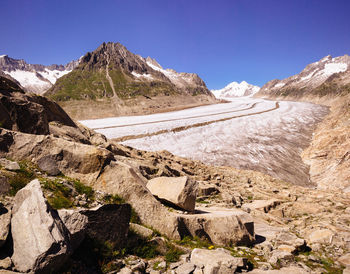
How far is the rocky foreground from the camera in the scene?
3.92 m

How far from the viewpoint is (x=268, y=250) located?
7172 millimetres

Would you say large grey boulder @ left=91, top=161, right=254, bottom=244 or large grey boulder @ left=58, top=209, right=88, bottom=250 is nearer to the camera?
large grey boulder @ left=58, top=209, right=88, bottom=250

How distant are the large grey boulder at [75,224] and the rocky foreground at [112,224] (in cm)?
2

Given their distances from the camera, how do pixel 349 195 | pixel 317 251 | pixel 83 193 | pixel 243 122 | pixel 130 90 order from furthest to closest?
pixel 130 90 < pixel 243 122 < pixel 349 195 < pixel 317 251 < pixel 83 193

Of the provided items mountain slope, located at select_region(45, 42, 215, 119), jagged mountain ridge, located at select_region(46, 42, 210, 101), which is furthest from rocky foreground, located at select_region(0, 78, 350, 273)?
jagged mountain ridge, located at select_region(46, 42, 210, 101)

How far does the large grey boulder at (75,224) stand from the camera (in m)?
4.30

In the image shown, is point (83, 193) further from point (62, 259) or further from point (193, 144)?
point (193, 144)

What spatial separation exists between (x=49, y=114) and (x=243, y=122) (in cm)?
5578

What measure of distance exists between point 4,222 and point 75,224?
1.23 meters

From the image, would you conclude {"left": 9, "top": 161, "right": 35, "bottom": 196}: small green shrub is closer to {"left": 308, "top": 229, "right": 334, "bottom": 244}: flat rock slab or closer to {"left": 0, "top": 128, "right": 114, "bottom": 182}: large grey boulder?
{"left": 0, "top": 128, "right": 114, "bottom": 182}: large grey boulder

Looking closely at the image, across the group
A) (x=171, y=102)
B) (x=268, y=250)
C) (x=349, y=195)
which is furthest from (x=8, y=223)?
(x=171, y=102)

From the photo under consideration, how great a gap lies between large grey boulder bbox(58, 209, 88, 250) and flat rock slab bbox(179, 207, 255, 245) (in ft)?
11.2

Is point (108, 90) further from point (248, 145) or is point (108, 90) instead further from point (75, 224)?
point (75, 224)

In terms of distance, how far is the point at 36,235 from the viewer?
148 inches
